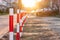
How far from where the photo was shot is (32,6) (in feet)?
237

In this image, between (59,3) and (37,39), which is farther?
(59,3)

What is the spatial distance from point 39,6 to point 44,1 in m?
2.08

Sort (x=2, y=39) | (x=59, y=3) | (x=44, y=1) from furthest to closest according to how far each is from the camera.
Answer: (x=44, y=1) < (x=59, y=3) < (x=2, y=39)

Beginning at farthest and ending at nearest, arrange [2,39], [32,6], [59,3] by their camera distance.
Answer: [32,6], [59,3], [2,39]

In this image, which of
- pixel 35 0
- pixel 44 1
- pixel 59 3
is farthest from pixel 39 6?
pixel 59 3

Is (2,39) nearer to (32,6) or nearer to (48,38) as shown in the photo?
(48,38)

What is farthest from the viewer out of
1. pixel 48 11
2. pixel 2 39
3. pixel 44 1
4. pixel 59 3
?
pixel 44 1

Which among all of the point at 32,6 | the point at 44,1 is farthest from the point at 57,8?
the point at 32,6

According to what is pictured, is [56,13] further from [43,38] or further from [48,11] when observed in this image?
[43,38]

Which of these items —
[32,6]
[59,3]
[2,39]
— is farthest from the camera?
[32,6]

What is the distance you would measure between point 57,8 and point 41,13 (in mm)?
2906

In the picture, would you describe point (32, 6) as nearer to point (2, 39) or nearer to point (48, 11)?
point (48, 11)

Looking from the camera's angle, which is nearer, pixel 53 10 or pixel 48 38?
pixel 48 38

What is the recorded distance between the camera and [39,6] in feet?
218
